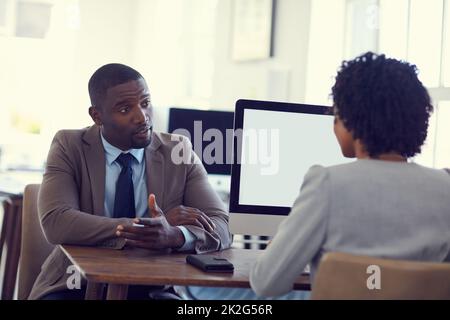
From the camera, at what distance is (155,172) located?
90.1 inches

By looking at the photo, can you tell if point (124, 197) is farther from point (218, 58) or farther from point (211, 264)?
point (218, 58)

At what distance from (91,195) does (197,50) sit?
5.46 meters

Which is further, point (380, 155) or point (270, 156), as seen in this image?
point (270, 156)

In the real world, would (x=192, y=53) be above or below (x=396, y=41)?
above

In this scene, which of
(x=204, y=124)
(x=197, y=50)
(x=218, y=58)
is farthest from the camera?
(x=197, y=50)

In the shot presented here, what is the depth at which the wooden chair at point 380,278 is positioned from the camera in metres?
1.31

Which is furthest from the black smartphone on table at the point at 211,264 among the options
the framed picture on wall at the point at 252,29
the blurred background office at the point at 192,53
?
the framed picture on wall at the point at 252,29

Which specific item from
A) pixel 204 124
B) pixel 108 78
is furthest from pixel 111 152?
pixel 204 124

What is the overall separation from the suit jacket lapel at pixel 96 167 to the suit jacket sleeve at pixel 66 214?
5 centimetres

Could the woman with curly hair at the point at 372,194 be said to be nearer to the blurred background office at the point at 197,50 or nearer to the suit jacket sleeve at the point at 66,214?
the suit jacket sleeve at the point at 66,214

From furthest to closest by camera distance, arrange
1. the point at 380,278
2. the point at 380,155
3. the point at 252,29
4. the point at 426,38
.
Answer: the point at 252,29 < the point at 426,38 < the point at 380,155 < the point at 380,278

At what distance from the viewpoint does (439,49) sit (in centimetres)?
351
